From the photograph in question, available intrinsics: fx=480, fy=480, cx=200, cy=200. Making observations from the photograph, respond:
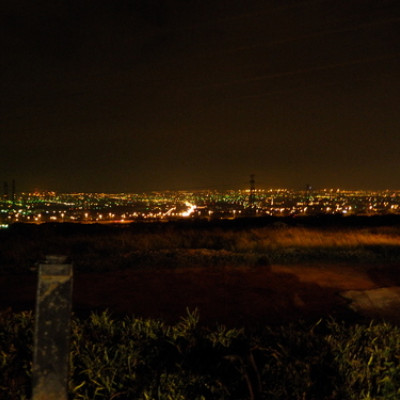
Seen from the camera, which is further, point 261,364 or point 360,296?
point 360,296

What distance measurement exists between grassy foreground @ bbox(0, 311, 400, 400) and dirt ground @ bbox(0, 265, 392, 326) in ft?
6.38

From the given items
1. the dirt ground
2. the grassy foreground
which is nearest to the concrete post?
the grassy foreground

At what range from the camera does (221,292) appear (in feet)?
32.2

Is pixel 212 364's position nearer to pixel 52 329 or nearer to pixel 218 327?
pixel 218 327

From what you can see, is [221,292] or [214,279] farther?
[214,279]

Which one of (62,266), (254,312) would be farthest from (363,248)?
(62,266)

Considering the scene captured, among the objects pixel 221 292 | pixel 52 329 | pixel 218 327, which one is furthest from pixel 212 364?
pixel 221 292

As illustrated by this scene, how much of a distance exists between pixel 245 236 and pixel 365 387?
57.6ft

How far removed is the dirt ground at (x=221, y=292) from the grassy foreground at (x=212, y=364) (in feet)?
6.38

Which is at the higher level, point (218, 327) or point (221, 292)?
point (218, 327)

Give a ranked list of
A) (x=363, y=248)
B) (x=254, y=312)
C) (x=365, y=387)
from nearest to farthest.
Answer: (x=365, y=387) → (x=254, y=312) → (x=363, y=248)

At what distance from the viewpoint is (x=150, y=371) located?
5074 millimetres

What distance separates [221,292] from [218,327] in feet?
12.9

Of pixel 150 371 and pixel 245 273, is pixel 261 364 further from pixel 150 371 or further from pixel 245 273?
pixel 245 273
